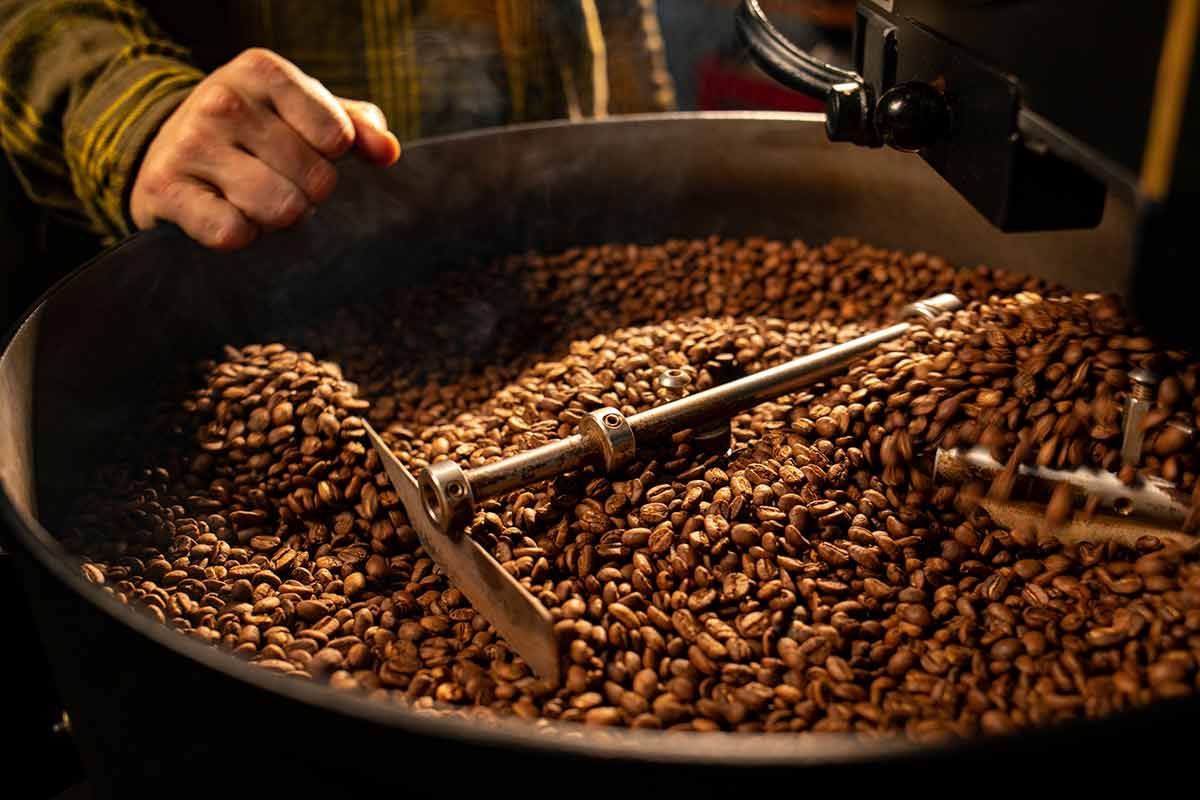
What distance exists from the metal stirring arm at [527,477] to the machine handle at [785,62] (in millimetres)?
283

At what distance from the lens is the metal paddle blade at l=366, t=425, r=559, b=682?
2.63 ft

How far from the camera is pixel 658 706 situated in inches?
30.3

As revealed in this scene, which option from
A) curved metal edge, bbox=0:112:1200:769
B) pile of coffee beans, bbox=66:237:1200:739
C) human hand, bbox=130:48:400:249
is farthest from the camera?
human hand, bbox=130:48:400:249

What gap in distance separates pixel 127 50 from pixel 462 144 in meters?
0.49

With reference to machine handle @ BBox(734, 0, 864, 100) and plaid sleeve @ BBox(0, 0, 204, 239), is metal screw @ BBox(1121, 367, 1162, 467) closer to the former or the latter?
machine handle @ BBox(734, 0, 864, 100)

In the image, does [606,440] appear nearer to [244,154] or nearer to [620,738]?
[620,738]

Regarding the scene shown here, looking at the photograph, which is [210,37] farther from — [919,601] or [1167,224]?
[1167,224]

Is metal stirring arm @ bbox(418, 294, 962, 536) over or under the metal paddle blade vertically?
over

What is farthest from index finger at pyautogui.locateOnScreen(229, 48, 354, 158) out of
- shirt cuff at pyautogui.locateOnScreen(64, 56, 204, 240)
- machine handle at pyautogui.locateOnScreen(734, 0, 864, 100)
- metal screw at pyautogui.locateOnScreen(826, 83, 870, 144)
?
metal screw at pyautogui.locateOnScreen(826, 83, 870, 144)

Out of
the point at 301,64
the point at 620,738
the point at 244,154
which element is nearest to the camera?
the point at 620,738

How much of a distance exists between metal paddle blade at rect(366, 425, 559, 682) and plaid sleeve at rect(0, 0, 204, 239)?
2.31ft

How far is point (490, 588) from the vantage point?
87 centimetres

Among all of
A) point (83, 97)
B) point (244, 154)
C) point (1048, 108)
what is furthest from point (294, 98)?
point (1048, 108)

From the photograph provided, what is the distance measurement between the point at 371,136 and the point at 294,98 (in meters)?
0.11
